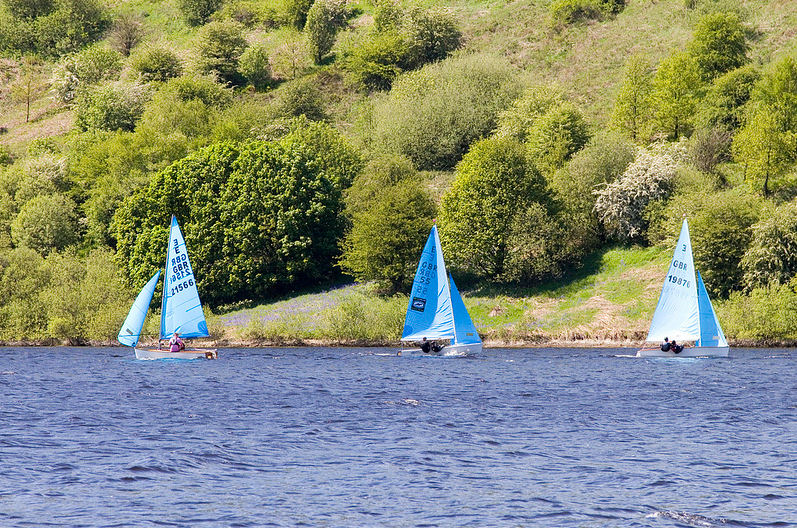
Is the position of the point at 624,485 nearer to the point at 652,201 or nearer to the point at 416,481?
the point at 416,481

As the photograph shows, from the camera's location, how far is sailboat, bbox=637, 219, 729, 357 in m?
74.2

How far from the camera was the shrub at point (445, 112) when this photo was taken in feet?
417

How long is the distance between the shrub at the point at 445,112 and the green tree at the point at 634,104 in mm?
16379

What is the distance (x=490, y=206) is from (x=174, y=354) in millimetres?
38630

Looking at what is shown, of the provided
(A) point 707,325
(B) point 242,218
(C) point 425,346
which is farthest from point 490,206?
(A) point 707,325

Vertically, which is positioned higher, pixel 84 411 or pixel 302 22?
pixel 302 22

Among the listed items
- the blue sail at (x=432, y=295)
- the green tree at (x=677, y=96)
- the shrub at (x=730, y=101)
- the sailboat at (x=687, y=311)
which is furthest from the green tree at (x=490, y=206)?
the sailboat at (x=687, y=311)

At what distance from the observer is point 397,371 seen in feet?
220

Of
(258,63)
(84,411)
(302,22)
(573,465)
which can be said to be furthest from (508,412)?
(302,22)

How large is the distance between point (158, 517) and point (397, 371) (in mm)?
41403

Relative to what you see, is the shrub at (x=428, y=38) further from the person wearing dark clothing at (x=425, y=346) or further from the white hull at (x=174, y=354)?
the white hull at (x=174, y=354)

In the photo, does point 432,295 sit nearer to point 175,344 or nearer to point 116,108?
point 175,344

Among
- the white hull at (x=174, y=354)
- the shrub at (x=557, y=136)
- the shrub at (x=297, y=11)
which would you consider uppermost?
the shrub at (x=297, y=11)

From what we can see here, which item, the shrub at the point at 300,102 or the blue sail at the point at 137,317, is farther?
the shrub at the point at 300,102
